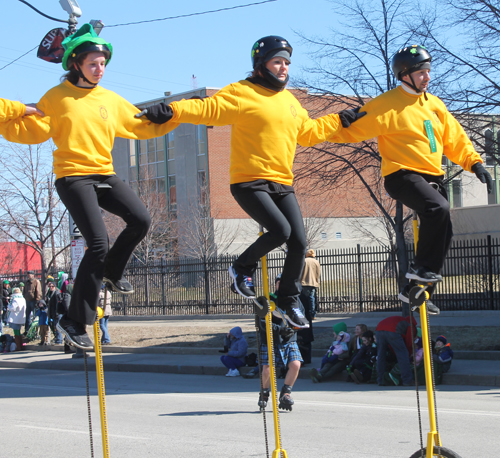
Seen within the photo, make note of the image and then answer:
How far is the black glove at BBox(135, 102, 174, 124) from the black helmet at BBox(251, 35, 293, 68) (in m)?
0.88

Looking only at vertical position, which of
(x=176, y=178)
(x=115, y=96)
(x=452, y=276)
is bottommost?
(x=452, y=276)

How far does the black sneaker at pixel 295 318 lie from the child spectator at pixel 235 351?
800 centimetres

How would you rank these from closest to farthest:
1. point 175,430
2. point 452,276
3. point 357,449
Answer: point 357,449 → point 175,430 → point 452,276

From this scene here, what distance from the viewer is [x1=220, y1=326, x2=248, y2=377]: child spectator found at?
1305 cm

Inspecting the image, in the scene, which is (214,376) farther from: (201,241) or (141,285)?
(201,241)

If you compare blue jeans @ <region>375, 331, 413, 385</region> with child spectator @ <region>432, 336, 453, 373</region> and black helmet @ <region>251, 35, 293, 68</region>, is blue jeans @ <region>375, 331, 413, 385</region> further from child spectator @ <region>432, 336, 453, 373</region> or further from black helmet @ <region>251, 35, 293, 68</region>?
black helmet @ <region>251, 35, 293, 68</region>

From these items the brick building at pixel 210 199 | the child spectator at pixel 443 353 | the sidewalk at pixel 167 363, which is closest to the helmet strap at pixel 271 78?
the child spectator at pixel 443 353

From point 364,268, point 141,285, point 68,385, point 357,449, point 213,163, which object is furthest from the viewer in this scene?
point 213,163

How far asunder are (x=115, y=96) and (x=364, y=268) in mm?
17629

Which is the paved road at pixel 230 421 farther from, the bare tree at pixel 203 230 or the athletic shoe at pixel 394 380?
the bare tree at pixel 203 230

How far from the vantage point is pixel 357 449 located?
24.0ft

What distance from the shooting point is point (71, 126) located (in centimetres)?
451

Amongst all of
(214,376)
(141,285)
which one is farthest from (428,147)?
(141,285)

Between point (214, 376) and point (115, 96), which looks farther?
point (214, 376)
